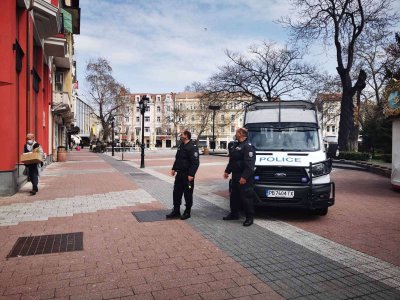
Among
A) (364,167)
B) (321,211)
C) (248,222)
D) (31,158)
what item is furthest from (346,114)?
(31,158)

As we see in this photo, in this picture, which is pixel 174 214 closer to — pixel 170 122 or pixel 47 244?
pixel 47 244

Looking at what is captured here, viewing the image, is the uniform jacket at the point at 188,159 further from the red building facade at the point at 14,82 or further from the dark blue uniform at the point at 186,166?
the red building facade at the point at 14,82

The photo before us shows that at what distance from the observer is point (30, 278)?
425 cm

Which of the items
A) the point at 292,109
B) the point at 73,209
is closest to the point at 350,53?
the point at 292,109

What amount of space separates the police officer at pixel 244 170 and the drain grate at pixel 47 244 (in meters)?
3.03

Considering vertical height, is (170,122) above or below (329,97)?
below

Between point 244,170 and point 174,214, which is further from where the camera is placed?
point 174,214

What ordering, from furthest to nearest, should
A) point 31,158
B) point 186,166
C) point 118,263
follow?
1. point 31,158
2. point 186,166
3. point 118,263

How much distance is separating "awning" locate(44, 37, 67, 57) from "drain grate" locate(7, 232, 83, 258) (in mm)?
15333

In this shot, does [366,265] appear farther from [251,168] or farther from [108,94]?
[108,94]

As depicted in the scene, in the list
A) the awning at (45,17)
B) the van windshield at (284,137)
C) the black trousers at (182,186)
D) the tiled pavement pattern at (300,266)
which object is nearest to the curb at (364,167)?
the van windshield at (284,137)

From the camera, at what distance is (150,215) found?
770 cm

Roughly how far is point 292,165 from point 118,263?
4021mm

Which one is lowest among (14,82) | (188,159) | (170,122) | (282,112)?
(188,159)
